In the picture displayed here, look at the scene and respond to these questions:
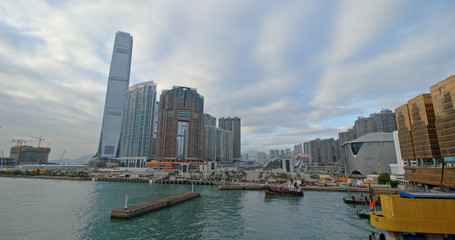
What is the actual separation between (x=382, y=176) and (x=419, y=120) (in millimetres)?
25101

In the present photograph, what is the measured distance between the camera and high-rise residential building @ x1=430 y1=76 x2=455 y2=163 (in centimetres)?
4934

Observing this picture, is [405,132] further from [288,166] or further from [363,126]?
Answer: [363,126]

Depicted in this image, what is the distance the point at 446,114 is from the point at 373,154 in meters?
70.0

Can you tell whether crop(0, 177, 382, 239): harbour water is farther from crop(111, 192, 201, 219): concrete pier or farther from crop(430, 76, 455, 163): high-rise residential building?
crop(430, 76, 455, 163): high-rise residential building

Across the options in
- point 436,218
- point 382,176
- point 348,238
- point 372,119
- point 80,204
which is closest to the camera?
point 436,218

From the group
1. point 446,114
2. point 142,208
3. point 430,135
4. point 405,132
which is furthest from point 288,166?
point 142,208

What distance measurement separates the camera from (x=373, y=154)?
112625 millimetres

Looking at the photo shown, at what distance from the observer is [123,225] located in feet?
99.7

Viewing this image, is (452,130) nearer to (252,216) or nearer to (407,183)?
(407,183)

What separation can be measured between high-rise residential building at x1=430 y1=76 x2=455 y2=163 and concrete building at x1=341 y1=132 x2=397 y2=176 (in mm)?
62062

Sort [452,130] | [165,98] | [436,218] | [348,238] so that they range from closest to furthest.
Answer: [436,218] < [348,238] < [452,130] < [165,98]

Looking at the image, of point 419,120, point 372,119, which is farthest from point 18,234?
point 372,119

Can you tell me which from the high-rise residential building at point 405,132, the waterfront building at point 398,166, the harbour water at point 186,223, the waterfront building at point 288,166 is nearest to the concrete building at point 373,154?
the waterfront building at point 398,166

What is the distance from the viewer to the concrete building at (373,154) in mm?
109875
